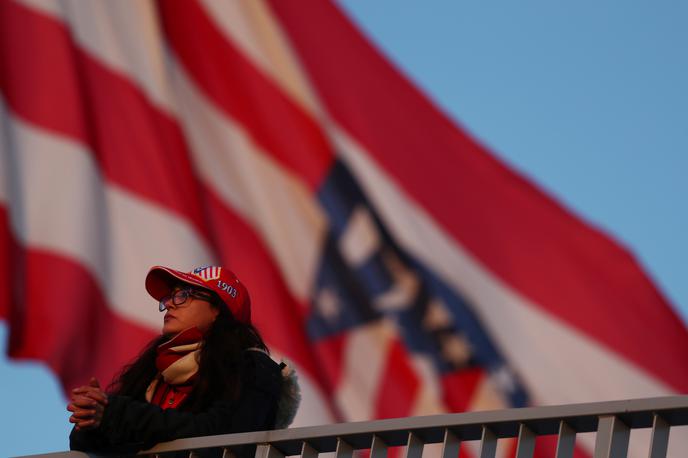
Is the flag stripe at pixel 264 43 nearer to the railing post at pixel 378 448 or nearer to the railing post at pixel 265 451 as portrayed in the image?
the railing post at pixel 265 451

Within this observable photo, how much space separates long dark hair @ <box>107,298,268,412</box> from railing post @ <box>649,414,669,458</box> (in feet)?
4.00

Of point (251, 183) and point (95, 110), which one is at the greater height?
point (95, 110)

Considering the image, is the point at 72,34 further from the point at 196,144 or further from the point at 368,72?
the point at 368,72

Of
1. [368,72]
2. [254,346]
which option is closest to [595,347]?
[368,72]

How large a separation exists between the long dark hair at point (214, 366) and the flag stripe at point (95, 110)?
6.83 metres

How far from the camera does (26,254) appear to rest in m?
10.7

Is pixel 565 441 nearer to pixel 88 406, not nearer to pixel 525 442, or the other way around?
pixel 525 442

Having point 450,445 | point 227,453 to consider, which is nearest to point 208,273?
point 227,453

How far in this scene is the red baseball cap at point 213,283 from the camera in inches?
174

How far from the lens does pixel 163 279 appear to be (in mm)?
4547

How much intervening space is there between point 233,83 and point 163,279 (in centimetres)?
847

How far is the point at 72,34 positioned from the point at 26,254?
1.89 metres

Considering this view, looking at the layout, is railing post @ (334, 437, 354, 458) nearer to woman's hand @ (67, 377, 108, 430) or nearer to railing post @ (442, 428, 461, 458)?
railing post @ (442, 428, 461, 458)

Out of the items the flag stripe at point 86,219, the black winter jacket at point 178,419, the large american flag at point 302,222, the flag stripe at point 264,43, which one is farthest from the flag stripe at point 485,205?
the black winter jacket at point 178,419
